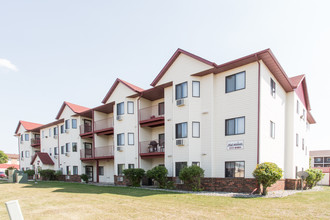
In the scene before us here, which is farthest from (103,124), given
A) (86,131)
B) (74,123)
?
(74,123)

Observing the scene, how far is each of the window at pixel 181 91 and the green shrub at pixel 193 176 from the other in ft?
19.2

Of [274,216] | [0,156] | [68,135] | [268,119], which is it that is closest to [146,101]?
[268,119]

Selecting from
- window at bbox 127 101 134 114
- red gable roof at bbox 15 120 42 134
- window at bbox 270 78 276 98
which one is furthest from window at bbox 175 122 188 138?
red gable roof at bbox 15 120 42 134

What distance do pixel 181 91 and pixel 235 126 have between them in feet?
17.4

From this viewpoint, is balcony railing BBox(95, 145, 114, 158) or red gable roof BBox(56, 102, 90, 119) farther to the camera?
red gable roof BBox(56, 102, 90, 119)

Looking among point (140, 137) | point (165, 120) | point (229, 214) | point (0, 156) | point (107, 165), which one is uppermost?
point (165, 120)

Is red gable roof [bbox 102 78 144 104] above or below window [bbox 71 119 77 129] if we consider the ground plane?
above

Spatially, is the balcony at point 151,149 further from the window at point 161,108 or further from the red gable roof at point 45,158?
the red gable roof at point 45,158

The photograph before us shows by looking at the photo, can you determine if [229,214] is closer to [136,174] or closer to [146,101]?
[136,174]

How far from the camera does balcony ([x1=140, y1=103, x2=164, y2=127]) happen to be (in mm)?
21594

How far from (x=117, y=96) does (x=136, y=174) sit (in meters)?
8.87

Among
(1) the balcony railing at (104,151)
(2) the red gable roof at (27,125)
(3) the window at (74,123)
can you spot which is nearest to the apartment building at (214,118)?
(1) the balcony railing at (104,151)

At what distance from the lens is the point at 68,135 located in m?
31.4

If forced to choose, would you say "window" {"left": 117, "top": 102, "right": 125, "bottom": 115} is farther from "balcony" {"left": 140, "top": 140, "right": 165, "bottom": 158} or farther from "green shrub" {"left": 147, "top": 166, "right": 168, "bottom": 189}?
"green shrub" {"left": 147, "top": 166, "right": 168, "bottom": 189}
